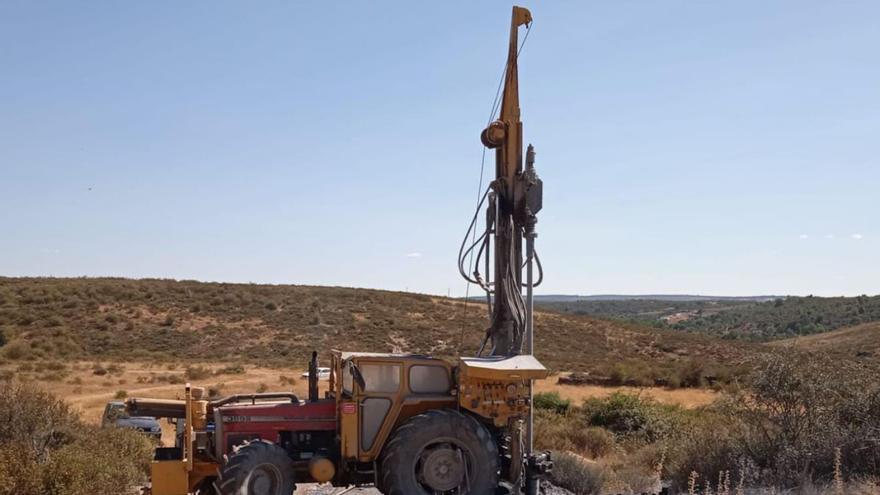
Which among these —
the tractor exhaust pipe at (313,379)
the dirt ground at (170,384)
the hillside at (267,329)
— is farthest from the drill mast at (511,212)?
the hillside at (267,329)

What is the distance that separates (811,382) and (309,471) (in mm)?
7356

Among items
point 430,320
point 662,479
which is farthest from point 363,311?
point 662,479

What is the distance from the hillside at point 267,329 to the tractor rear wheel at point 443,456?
87.6 ft

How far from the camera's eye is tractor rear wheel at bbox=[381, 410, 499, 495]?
27.5 ft

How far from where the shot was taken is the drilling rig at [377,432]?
8305 mm

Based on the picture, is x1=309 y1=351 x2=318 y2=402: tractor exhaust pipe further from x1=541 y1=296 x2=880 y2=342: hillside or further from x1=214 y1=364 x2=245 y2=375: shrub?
x1=541 y1=296 x2=880 y2=342: hillside

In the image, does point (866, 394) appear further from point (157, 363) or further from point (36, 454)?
point (157, 363)

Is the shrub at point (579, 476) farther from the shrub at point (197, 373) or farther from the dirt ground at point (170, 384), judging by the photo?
the shrub at point (197, 373)

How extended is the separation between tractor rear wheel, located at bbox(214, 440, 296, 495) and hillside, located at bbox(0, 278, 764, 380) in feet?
91.2

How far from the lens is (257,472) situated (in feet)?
26.5

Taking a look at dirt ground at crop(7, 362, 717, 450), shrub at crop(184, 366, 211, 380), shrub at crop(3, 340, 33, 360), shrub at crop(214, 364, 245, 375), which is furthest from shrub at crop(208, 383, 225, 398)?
shrub at crop(3, 340, 33, 360)

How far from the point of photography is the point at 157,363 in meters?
35.0

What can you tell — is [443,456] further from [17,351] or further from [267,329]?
[267,329]

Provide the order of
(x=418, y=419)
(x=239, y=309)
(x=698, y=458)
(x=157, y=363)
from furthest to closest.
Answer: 1. (x=239, y=309)
2. (x=157, y=363)
3. (x=698, y=458)
4. (x=418, y=419)
